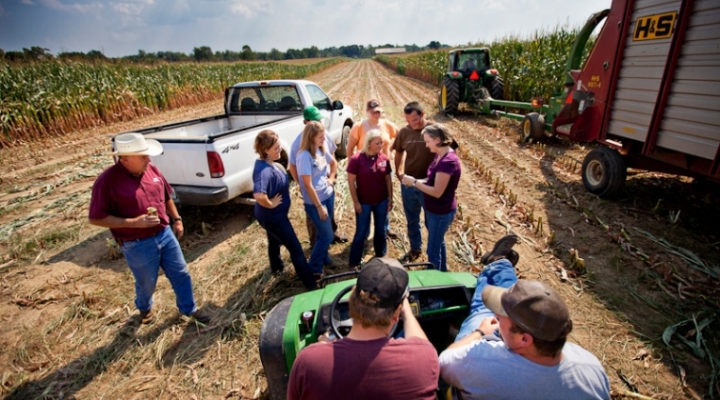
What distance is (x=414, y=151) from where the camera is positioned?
3932mm

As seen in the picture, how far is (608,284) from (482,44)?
61.9 ft

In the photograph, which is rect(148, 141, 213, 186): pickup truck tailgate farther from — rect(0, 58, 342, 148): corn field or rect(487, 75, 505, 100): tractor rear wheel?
rect(487, 75, 505, 100): tractor rear wheel

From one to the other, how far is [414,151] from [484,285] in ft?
6.36

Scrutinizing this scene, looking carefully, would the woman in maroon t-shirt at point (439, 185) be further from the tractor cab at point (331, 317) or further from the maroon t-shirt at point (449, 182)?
the tractor cab at point (331, 317)

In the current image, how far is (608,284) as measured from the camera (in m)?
3.78

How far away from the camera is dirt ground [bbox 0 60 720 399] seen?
2881 mm

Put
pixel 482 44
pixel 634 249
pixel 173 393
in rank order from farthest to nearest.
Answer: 1. pixel 482 44
2. pixel 634 249
3. pixel 173 393

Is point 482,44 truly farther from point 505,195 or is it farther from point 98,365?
point 98,365

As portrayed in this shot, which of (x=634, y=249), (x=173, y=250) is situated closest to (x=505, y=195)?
(x=634, y=249)

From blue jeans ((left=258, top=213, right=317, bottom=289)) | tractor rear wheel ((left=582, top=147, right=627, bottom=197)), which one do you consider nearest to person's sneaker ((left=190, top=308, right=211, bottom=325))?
blue jeans ((left=258, top=213, right=317, bottom=289))

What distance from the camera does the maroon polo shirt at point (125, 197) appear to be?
2746 mm

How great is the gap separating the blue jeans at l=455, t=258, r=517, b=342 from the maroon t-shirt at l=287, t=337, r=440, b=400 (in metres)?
0.67

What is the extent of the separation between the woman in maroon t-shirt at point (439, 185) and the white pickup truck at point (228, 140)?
248 centimetres

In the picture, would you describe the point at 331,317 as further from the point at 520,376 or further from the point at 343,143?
the point at 343,143
